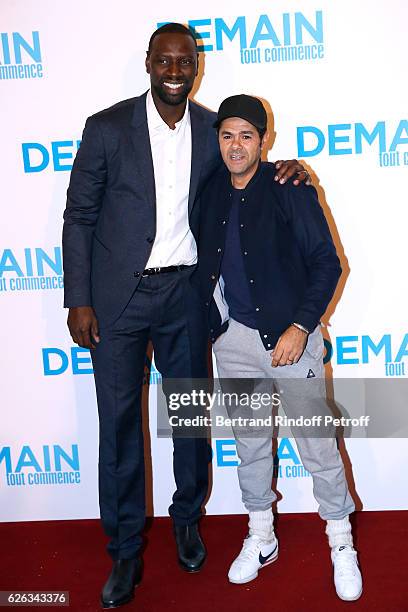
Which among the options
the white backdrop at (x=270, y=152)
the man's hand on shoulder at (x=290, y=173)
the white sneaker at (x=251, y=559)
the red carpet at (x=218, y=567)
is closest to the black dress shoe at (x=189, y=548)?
the red carpet at (x=218, y=567)

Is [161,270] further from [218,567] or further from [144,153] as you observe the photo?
[218,567]

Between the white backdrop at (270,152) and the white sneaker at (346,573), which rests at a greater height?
the white backdrop at (270,152)

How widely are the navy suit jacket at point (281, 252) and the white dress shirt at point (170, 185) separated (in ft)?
0.51

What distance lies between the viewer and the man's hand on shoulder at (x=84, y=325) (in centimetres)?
247

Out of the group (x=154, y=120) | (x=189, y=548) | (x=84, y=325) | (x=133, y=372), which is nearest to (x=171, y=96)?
(x=154, y=120)

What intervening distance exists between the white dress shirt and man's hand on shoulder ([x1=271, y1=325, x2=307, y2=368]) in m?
0.48

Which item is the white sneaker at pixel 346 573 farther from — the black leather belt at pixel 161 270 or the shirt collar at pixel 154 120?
the shirt collar at pixel 154 120

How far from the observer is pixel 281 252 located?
2391 millimetres

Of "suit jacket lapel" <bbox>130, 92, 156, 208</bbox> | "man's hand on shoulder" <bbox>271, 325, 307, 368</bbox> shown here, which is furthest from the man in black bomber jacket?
"suit jacket lapel" <bbox>130, 92, 156, 208</bbox>

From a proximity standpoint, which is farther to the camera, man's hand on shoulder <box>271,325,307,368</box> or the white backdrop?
the white backdrop

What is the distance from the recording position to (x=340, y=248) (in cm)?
301

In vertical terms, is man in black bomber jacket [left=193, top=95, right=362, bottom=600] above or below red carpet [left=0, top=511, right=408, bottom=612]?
above

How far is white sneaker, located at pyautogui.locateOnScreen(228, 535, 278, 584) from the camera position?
262 cm

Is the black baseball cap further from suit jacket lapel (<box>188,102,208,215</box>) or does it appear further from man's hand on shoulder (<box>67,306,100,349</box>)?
man's hand on shoulder (<box>67,306,100,349</box>)
